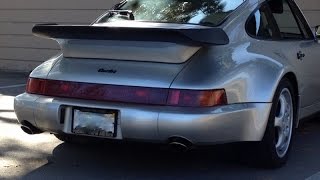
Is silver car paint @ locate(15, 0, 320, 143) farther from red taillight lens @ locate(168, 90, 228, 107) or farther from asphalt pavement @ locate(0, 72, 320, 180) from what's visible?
asphalt pavement @ locate(0, 72, 320, 180)

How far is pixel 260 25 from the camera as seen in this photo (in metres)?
5.00

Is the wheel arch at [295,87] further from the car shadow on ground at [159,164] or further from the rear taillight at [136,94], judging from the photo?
the rear taillight at [136,94]

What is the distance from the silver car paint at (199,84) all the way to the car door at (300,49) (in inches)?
16.2

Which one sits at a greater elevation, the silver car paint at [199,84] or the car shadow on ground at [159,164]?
the silver car paint at [199,84]

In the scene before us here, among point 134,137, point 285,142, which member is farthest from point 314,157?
point 134,137

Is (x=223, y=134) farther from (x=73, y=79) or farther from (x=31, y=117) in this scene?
(x=31, y=117)

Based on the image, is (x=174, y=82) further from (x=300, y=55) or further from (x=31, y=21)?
(x=31, y=21)

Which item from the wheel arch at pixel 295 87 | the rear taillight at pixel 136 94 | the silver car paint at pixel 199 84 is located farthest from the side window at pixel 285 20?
the rear taillight at pixel 136 94

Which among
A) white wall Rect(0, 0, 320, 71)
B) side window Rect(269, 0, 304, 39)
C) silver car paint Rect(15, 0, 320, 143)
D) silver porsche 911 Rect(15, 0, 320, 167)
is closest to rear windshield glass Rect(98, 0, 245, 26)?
silver porsche 911 Rect(15, 0, 320, 167)

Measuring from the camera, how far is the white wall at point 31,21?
1217 cm

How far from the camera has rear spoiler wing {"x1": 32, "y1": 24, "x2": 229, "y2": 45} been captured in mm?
4086

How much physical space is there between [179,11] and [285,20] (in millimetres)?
1132

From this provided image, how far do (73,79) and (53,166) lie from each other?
868 millimetres

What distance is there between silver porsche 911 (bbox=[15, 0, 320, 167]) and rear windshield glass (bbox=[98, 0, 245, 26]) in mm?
13
